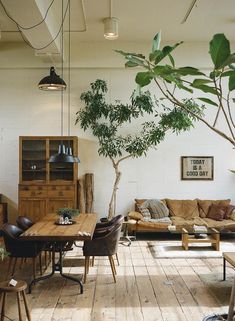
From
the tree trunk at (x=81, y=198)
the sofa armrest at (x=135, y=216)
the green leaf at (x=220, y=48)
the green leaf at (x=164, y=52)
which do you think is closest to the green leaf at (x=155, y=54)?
the green leaf at (x=164, y=52)

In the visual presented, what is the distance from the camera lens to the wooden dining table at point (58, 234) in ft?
14.0

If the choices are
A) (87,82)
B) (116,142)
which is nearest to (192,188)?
(116,142)

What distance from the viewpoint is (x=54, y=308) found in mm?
3938

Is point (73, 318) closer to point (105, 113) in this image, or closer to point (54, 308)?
point (54, 308)

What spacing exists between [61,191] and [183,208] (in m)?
2.63

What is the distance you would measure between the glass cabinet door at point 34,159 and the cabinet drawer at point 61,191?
0.33 m

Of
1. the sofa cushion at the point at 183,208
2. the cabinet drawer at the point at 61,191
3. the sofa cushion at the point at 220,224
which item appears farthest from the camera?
the sofa cushion at the point at 183,208

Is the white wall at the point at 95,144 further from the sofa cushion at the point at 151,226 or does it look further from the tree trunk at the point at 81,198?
the sofa cushion at the point at 151,226

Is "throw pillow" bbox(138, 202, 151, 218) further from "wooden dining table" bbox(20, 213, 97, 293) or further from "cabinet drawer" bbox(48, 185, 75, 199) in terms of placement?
"wooden dining table" bbox(20, 213, 97, 293)

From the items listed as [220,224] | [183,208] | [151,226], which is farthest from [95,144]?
[220,224]

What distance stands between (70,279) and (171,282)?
1325mm

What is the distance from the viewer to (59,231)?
4.51 m

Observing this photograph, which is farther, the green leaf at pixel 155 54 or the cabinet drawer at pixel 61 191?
the cabinet drawer at pixel 61 191

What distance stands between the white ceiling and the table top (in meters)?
2.88
